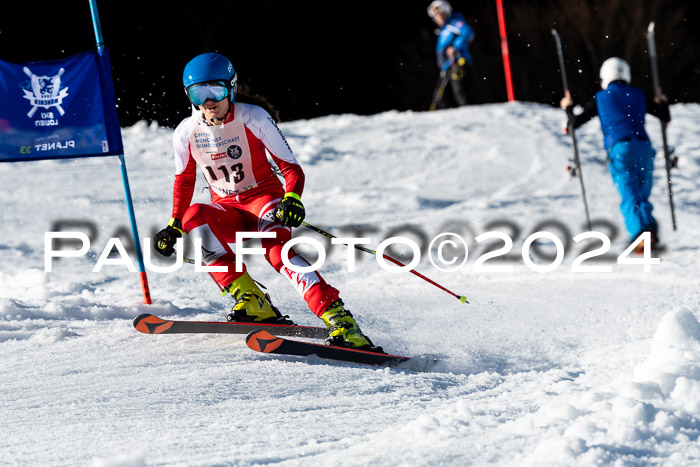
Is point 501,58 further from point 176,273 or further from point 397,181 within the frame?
point 176,273

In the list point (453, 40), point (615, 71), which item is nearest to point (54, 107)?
point (615, 71)

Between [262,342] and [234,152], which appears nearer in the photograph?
[262,342]

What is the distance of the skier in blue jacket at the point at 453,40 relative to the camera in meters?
12.8

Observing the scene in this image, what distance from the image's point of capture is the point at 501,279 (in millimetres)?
6234

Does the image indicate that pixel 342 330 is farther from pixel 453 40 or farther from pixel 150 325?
pixel 453 40

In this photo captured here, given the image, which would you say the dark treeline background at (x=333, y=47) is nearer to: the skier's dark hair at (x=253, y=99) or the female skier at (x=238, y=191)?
the skier's dark hair at (x=253, y=99)

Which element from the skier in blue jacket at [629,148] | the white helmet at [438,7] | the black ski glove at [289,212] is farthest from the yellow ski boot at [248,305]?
the white helmet at [438,7]

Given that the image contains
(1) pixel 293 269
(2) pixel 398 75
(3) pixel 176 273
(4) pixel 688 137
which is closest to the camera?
(1) pixel 293 269

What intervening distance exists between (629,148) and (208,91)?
390cm

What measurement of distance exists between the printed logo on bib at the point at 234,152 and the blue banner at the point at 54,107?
1226mm

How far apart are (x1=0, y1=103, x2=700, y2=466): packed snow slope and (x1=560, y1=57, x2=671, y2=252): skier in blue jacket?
0.35 metres

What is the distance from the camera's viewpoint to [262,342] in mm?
3912

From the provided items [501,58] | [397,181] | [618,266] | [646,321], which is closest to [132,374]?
[646,321]

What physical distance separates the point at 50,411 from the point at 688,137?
33.1ft
